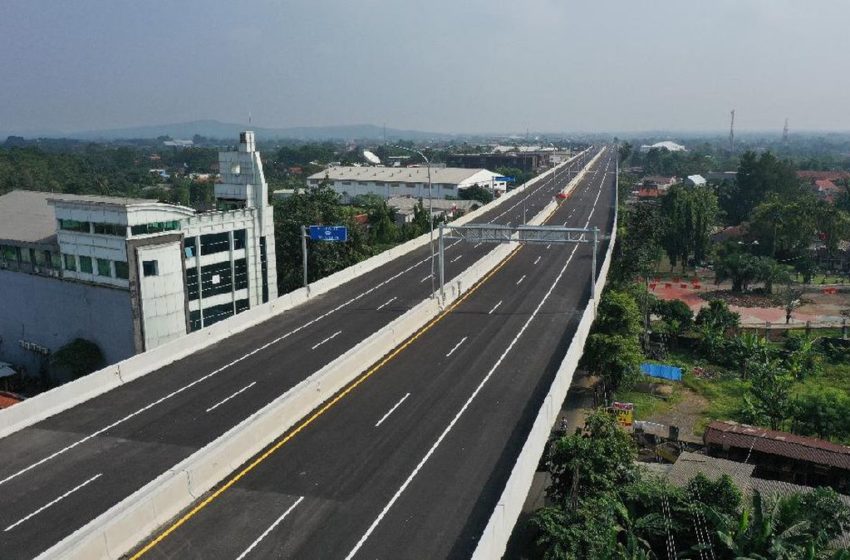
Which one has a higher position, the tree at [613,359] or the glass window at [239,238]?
the glass window at [239,238]

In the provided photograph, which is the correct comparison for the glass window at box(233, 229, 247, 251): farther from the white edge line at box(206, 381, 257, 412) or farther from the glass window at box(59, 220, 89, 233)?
the white edge line at box(206, 381, 257, 412)

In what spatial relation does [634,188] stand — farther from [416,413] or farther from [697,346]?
[416,413]

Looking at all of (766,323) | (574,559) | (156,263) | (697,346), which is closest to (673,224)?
(766,323)

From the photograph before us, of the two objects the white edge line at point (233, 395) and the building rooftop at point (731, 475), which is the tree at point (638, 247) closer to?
the building rooftop at point (731, 475)

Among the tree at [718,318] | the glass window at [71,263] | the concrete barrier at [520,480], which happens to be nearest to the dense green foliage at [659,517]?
the concrete barrier at [520,480]

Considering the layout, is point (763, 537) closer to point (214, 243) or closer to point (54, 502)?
point (54, 502)

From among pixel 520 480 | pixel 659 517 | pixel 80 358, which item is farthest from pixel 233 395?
pixel 80 358

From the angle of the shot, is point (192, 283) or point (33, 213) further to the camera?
point (33, 213)
